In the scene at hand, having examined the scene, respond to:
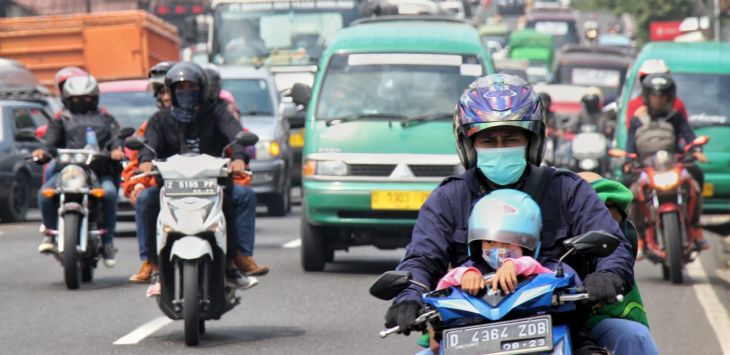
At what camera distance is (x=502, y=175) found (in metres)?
6.02

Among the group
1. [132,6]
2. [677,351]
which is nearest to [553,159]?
[677,351]

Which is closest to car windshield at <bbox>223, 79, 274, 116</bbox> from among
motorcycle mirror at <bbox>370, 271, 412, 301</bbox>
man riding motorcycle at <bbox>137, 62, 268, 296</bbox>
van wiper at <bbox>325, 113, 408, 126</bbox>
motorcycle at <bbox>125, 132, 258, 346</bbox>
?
van wiper at <bbox>325, 113, 408, 126</bbox>

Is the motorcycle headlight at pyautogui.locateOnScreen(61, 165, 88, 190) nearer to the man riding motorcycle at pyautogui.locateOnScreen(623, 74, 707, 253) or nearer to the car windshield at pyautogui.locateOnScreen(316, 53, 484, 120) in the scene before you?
the car windshield at pyautogui.locateOnScreen(316, 53, 484, 120)

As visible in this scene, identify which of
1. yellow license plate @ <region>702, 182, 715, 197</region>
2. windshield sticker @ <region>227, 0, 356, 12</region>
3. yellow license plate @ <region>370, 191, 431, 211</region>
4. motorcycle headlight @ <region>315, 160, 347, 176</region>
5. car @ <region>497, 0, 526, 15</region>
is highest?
car @ <region>497, 0, 526, 15</region>

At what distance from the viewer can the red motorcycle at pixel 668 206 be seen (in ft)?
47.6

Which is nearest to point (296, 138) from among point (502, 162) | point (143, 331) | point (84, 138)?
point (84, 138)

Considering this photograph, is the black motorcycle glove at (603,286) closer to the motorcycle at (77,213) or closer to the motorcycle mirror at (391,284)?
the motorcycle mirror at (391,284)

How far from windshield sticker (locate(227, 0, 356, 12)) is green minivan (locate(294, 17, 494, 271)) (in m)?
13.8

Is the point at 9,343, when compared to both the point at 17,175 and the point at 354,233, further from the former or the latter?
the point at 17,175

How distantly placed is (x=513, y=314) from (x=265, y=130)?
708 inches

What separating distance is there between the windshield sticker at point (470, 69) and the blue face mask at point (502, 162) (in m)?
10.3

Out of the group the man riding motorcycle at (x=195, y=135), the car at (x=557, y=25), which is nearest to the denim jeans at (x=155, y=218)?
the man riding motorcycle at (x=195, y=135)

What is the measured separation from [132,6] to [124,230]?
188ft

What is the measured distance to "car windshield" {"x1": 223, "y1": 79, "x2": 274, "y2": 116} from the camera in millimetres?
24125
